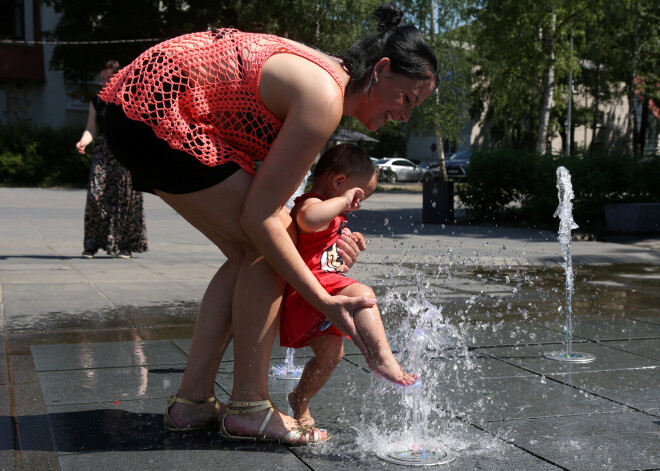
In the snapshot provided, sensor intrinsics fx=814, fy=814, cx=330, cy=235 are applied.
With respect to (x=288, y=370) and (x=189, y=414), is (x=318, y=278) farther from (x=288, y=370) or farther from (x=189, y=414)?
(x=288, y=370)

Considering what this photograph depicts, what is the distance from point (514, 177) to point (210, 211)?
41.6 ft

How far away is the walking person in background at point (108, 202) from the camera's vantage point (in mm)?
8156

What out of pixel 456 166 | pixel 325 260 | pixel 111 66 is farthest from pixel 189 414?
pixel 456 166


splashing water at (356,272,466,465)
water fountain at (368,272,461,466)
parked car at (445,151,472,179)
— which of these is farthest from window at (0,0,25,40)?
water fountain at (368,272,461,466)

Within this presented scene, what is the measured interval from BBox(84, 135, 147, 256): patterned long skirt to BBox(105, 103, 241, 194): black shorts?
212 inches

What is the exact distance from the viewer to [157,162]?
274 centimetres

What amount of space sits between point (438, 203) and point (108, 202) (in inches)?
325

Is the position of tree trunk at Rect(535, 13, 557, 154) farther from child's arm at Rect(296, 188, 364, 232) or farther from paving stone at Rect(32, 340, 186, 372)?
child's arm at Rect(296, 188, 364, 232)

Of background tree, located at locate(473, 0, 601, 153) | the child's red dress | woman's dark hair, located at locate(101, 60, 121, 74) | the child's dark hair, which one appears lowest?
the child's red dress

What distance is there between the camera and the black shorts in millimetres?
2701

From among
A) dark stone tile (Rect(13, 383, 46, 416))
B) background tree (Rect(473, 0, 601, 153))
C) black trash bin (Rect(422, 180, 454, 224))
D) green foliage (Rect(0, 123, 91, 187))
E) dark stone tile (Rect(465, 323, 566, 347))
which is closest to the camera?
dark stone tile (Rect(13, 383, 46, 416))

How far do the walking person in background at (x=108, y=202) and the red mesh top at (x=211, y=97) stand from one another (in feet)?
17.9

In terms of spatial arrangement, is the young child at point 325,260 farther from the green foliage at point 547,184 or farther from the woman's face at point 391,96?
the green foliage at point 547,184

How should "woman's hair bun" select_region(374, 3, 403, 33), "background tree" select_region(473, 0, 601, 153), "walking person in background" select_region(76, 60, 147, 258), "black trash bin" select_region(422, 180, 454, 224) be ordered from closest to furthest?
"woman's hair bun" select_region(374, 3, 403, 33) < "walking person in background" select_region(76, 60, 147, 258) < "black trash bin" select_region(422, 180, 454, 224) < "background tree" select_region(473, 0, 601, 153)
